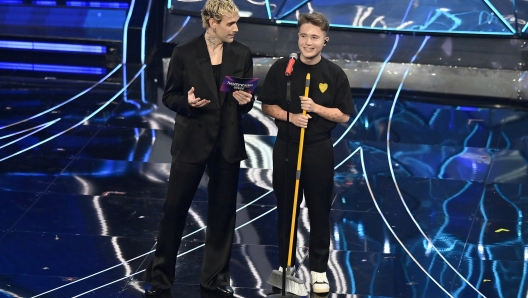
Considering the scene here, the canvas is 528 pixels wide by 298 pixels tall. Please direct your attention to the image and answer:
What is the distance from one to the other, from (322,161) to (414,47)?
5.94m

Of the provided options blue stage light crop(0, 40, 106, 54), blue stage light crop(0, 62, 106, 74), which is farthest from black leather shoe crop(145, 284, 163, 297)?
blue stage light crop(0, 40, 106, 54)

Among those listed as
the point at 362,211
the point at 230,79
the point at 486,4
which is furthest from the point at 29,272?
the point at 486,4

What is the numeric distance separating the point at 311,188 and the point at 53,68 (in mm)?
5875

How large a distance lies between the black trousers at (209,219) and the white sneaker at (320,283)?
19.4 inches

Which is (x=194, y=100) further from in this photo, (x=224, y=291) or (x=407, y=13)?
(x=407, y=13)

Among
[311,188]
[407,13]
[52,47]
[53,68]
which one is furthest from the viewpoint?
[407,13]

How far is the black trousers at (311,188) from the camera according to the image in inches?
178

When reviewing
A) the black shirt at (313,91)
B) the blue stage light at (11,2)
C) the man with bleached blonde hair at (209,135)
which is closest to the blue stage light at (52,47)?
the blue stage light at (11,2)

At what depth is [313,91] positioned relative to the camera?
4484 mm

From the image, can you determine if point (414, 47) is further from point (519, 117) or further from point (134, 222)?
point (134, 222)

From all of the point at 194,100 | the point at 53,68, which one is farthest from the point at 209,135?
the point at 53,68

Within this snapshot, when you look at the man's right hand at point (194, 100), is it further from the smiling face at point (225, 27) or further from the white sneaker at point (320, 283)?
the white sneaker at point (320, 283)

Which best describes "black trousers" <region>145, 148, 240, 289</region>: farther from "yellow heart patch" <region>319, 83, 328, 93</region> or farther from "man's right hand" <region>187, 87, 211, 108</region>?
"yellow heart patch" <region>319, 83, 328, 93</region>

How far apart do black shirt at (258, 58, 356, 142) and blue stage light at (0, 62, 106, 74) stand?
5500 mm
